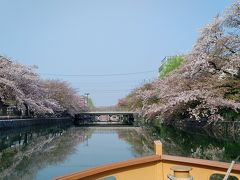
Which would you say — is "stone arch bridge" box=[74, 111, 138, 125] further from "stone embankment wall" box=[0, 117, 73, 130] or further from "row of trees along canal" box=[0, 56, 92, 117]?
"row of trees along canal" box=[0, 56, 92, 117]

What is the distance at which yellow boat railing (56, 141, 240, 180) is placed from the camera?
13.9 feet

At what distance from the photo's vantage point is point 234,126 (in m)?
24.7

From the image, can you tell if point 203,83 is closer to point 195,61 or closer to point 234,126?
point 195,61

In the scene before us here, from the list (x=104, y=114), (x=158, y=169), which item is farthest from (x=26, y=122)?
(x=158, y=169)

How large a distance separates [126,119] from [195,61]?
63.2m

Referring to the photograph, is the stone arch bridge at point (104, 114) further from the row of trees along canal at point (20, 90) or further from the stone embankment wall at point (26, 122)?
the row of trees along canal at point (20, 90)

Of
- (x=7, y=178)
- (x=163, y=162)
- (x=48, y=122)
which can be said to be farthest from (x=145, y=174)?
(x=48, y=122)

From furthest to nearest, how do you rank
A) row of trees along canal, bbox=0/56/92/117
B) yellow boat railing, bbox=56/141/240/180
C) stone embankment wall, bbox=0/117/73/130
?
stone embankment wall, bbox=0/117/73/130
row of trees along canal, bbox=0/56/92/117
yellow boat railing, bbox=56/141/240/180

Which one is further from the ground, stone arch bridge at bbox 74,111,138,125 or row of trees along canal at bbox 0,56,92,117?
row of trees along canal at bbox 0,56,92,117

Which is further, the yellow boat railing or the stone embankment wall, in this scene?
the stone embankment wall

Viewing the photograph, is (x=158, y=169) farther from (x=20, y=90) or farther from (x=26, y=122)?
(x=26, y=122)

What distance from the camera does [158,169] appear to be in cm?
512

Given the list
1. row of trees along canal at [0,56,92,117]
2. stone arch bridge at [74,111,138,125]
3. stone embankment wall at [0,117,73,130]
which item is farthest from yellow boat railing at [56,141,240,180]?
stone arch bridge at [74,111,138,125]

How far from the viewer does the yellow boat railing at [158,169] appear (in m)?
4.23
